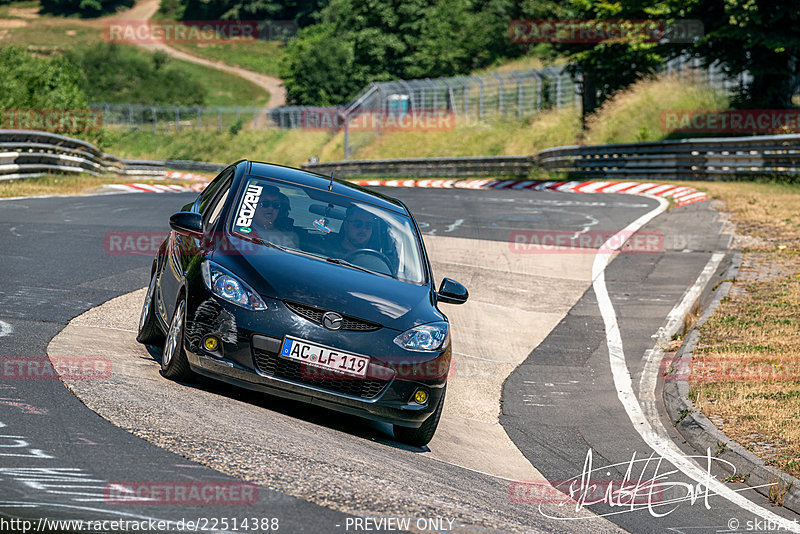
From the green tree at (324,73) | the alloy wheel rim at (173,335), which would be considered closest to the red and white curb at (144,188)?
the alloy wheel rim at (173,335)

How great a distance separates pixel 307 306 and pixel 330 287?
0.89 ft

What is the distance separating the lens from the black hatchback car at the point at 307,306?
6.05 metres

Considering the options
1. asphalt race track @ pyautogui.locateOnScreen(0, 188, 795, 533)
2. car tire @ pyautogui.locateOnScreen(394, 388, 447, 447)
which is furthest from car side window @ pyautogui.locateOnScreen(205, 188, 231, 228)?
car tire @ pyautogui.locateOnScreen(394, 388, 447, 447)

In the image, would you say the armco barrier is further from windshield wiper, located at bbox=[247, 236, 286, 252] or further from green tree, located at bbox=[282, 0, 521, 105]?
green tree, located at bbox=[282, 0, 521, 105]

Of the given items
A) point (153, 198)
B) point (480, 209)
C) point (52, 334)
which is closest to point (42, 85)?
point (153, 198)

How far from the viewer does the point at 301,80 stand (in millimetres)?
82188

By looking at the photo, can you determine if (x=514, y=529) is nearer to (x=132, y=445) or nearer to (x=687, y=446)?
(x=132, y=445)

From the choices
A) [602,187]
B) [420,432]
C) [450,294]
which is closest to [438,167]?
[602,187]

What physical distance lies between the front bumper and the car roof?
159 cm

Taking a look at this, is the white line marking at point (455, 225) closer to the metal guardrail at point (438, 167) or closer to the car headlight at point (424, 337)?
the car headlight at point (424, 337)

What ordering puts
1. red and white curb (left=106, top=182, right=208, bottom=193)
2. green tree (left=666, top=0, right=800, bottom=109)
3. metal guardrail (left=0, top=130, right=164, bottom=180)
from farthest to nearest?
red and white curb (left=106, top=182, right=208, bottom=193)
green tree (left=666, top=0, right=800, bottom=109)
metal guardrail (left=0, top=130, right=164, bottom=180)

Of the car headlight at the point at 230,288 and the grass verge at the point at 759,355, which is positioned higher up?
the car headlight at the point at 230,288

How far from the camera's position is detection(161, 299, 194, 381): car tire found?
6.34 metres

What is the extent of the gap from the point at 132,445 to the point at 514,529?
2.06 m
